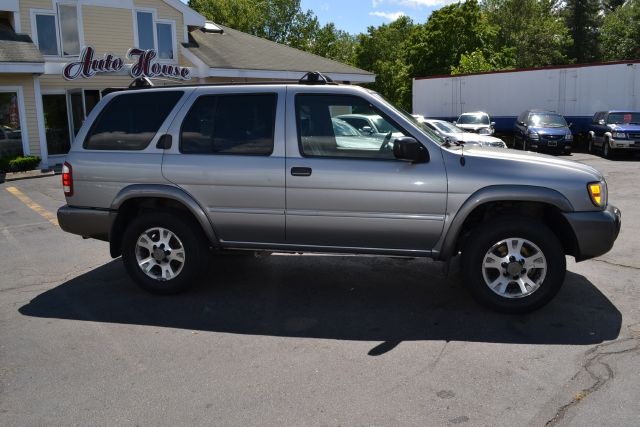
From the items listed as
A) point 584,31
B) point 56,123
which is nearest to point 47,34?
point 56,123

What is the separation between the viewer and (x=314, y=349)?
4.53 metres

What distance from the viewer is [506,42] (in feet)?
190

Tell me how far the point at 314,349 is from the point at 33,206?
9205 mm

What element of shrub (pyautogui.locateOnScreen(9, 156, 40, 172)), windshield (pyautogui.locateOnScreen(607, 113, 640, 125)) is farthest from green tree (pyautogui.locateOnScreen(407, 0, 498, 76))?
shrub (pyautogui.locateOnScreen(9, 156, 40, 172))

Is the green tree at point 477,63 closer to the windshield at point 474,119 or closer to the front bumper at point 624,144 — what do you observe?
the windshield at point 474,119

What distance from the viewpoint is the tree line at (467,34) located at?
155 ft

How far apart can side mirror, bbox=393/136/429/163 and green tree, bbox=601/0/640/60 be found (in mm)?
54978

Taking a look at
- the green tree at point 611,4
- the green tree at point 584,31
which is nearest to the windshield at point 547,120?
the green tree at point 584,31

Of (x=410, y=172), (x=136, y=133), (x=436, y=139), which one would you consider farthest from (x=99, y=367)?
(x=436, y=139)

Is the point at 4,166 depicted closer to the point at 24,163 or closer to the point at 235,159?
the point at 24,163

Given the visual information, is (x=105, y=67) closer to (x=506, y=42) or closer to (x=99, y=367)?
(x=99, y=367)

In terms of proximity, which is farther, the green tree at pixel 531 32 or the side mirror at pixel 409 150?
the green tree at pixel 531 32

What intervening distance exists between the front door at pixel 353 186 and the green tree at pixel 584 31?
5766cm

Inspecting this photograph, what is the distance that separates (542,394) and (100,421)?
2.70m
